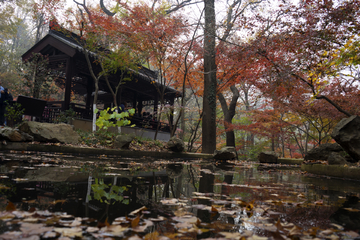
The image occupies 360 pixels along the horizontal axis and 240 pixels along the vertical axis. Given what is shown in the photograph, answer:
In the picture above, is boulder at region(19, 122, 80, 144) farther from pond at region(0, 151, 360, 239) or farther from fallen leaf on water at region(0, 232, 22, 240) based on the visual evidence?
fallen leaf on water at region(0, 232, 22, 240)

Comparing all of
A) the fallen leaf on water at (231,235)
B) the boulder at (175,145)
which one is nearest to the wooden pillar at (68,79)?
the boulder at (175,145)

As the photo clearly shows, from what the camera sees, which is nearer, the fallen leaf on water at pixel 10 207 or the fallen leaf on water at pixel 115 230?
the fallen leaf on water at pixel 115 230

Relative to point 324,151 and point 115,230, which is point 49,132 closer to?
point 115,230

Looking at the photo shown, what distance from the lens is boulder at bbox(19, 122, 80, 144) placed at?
6.08 m

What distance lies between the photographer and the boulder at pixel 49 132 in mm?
6078

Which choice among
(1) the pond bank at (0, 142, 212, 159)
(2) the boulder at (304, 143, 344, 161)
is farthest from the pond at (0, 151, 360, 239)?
(2) the boulder at (304, 143, 344, 161)

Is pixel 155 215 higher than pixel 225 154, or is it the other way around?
pixel 225 154

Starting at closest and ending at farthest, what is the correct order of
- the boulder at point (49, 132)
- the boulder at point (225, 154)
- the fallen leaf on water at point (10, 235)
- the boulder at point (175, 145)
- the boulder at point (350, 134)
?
the fallen leaf on water at point (10, 235) → the boulder at point (350, 134) → the boulder at point (49, 132) → the boulder at point (225, 154) → the boulder at point (175, 145)

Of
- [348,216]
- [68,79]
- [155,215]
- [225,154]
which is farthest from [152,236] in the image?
[68,79]

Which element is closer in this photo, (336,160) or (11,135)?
(336,160)

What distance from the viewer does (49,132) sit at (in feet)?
20.8

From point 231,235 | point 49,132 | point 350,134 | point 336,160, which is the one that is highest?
point 350,134

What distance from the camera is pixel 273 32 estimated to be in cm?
602

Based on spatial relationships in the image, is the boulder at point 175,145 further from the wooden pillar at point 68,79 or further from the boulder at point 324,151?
the wooden pillar at point 68,79
